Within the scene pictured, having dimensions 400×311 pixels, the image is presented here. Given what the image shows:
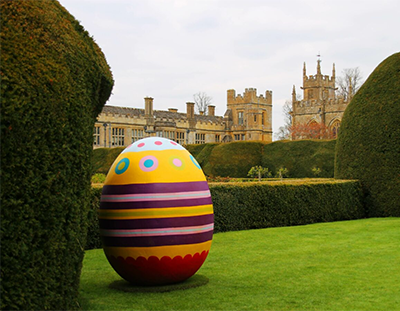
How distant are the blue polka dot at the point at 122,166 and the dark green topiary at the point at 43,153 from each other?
49.5 inches

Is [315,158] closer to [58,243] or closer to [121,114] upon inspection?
[58,243]

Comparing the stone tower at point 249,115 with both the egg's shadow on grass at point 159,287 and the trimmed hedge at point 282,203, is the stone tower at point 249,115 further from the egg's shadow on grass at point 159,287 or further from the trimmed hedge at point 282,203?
the egg's shadow on grass at point 159,287

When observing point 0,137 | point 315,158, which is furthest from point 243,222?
point 315,158

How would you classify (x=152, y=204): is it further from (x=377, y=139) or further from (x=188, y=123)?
(x=188, y=123)

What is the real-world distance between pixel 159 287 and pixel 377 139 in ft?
36.2

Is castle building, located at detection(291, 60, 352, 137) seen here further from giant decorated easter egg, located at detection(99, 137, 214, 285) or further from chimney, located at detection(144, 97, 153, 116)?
giant decorated easter egg, located at detection(99, 137, 214, 285)

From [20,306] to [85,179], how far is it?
1348 millimetres

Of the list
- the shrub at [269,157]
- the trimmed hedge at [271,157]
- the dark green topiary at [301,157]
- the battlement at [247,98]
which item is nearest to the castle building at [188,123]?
the battlement at [247,98]

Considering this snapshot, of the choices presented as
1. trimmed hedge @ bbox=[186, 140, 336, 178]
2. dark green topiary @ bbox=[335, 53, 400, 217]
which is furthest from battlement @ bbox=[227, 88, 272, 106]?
dark green topiary @ bbox=[335, 53, 400, 217]

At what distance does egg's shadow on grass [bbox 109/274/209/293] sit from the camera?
20.6 feet

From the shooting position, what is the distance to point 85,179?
5.07m

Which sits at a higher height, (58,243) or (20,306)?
(58,243)

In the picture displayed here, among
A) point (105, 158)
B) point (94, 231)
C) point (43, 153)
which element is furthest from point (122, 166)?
point (105, 158)

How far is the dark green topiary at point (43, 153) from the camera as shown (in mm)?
4199
